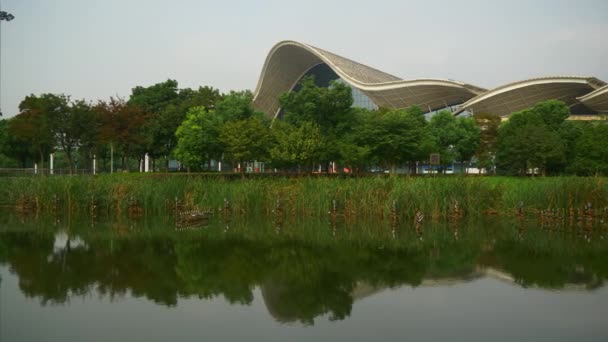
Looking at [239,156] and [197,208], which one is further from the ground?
[239,156]

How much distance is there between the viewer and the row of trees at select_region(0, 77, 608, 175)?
83.5 feet

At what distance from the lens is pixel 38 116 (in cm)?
2969

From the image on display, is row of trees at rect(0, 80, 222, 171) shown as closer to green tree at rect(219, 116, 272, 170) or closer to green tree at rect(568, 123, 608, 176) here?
green tree at rect(219, 116, 272, 170)

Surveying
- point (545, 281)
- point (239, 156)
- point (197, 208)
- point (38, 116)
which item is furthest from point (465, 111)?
point (545, 281)

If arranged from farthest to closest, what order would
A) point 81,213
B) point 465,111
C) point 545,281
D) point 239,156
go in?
point 465,111 < point 239,156 < point 81,213 < point 545,281

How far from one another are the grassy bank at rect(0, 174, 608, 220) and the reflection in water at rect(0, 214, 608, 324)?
2.38 metres

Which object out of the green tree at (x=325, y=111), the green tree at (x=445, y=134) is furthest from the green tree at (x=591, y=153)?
the green tree at (x=325, y=111)

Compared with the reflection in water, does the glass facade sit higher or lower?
higher

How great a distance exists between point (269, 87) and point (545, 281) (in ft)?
190

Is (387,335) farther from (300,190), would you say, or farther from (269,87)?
→ (269,87)

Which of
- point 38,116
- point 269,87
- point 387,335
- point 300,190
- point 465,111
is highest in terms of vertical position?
point 269,87

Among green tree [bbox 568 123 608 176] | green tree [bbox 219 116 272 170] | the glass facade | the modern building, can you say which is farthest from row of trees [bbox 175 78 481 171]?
the glass facade

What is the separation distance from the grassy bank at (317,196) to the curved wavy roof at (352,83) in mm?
40026

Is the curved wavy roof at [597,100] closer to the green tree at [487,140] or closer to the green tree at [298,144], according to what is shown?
the green tree at [487,140]
